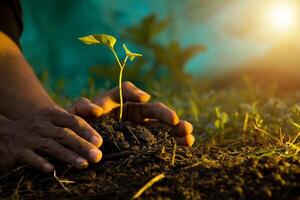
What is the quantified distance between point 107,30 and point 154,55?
264 centimetres

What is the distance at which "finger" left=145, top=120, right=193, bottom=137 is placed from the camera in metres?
1.99

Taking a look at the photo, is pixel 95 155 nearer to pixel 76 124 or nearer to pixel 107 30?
pixel 76 124

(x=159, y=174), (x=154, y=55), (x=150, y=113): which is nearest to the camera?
(x=159, y=174)

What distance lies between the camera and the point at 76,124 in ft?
5.59

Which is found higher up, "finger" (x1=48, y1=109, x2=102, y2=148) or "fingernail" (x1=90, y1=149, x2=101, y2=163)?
"finger" (x1=48, y1=109, x2=102, y2=148)

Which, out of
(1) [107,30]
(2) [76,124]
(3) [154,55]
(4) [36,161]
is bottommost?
(1) [107,30]

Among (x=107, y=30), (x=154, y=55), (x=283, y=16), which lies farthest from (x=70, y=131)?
(x=107, y=30)

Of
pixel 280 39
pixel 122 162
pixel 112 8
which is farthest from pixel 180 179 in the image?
pixel 112 8

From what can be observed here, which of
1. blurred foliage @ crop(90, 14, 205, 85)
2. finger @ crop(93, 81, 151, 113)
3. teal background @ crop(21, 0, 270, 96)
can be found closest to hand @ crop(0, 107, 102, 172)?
finger @ crop(93, 81, 151, 113)

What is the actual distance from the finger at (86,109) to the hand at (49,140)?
15 cm

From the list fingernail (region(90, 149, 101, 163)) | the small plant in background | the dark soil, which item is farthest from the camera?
the small plant in background

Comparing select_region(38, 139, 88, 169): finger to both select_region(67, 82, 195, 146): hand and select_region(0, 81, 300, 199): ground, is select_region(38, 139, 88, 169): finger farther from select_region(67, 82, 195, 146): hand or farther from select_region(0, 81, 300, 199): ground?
select_region(67, 82, 195, 146): hand

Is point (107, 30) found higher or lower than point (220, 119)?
lower

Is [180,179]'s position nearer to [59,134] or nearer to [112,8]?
[59,134]
